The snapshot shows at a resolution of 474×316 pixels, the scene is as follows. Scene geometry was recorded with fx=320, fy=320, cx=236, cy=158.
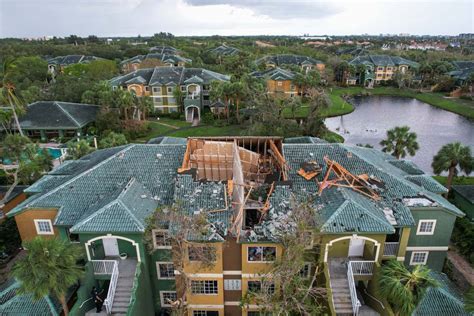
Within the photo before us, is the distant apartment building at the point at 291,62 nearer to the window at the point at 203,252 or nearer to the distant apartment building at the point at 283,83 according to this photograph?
the distant apartment building at the point at 283,83

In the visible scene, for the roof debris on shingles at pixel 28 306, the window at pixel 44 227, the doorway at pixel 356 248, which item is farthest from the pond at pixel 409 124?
the roof debris on shingles at pixel 28 306

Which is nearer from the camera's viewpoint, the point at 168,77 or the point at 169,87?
the point at 169,87

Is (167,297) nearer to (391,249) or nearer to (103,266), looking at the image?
(103,266)

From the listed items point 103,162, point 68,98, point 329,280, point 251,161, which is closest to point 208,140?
point 251,161

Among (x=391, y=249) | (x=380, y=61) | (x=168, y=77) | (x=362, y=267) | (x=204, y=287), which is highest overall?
(x=380, y=61)

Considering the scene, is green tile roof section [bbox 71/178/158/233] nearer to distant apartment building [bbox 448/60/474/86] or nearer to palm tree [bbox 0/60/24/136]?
palm tree [bbox 0/60/24/136]

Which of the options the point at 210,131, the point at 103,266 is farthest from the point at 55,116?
the point at 103,266
